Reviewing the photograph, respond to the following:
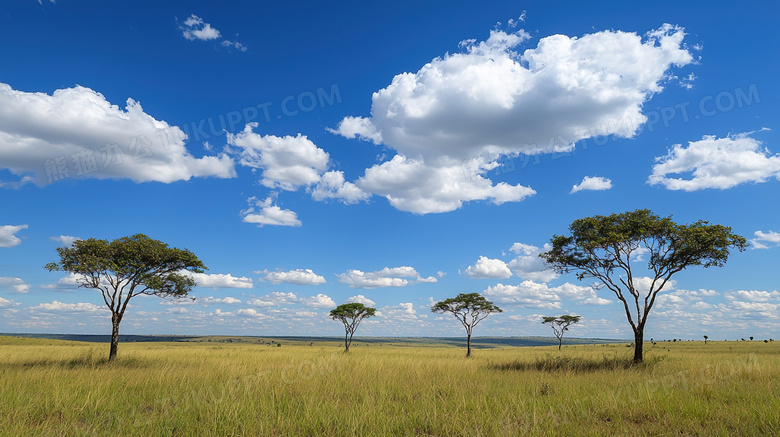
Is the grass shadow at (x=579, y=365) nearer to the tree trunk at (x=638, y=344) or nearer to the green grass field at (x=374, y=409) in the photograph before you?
the tree trunk at (x=638, y=344)

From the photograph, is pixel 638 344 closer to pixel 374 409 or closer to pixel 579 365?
pixel 579 365

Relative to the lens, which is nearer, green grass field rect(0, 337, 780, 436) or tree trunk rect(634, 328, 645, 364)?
green grass field rect(0, 337, 780, 436)

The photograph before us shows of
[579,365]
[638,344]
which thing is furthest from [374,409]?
[638,344]

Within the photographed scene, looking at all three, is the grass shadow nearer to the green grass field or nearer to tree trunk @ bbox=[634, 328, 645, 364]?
tree trunk @ bbox=[634, 328, 645, 364]

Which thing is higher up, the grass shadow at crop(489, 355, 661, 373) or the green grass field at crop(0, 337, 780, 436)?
the green grass field at crop(0, 337, 780, 436)

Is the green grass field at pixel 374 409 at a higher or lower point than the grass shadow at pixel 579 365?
higher

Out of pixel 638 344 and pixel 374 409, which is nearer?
pixel 374 409

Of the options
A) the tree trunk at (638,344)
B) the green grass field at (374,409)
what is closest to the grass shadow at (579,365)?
the tree trunk at (638,344)

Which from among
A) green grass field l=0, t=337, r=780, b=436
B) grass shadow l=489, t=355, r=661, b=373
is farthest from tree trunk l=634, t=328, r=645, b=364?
green grass field l=0, t=337, r=780, b=436

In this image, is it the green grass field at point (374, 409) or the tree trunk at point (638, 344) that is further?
the tree trunk at point (638, 344)

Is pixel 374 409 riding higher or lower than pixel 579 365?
higher

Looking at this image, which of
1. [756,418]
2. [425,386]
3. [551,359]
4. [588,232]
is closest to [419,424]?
[425,386]

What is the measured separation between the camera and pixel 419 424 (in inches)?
264

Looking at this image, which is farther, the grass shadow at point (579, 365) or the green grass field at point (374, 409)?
the grass shadow at point (579, 365)
